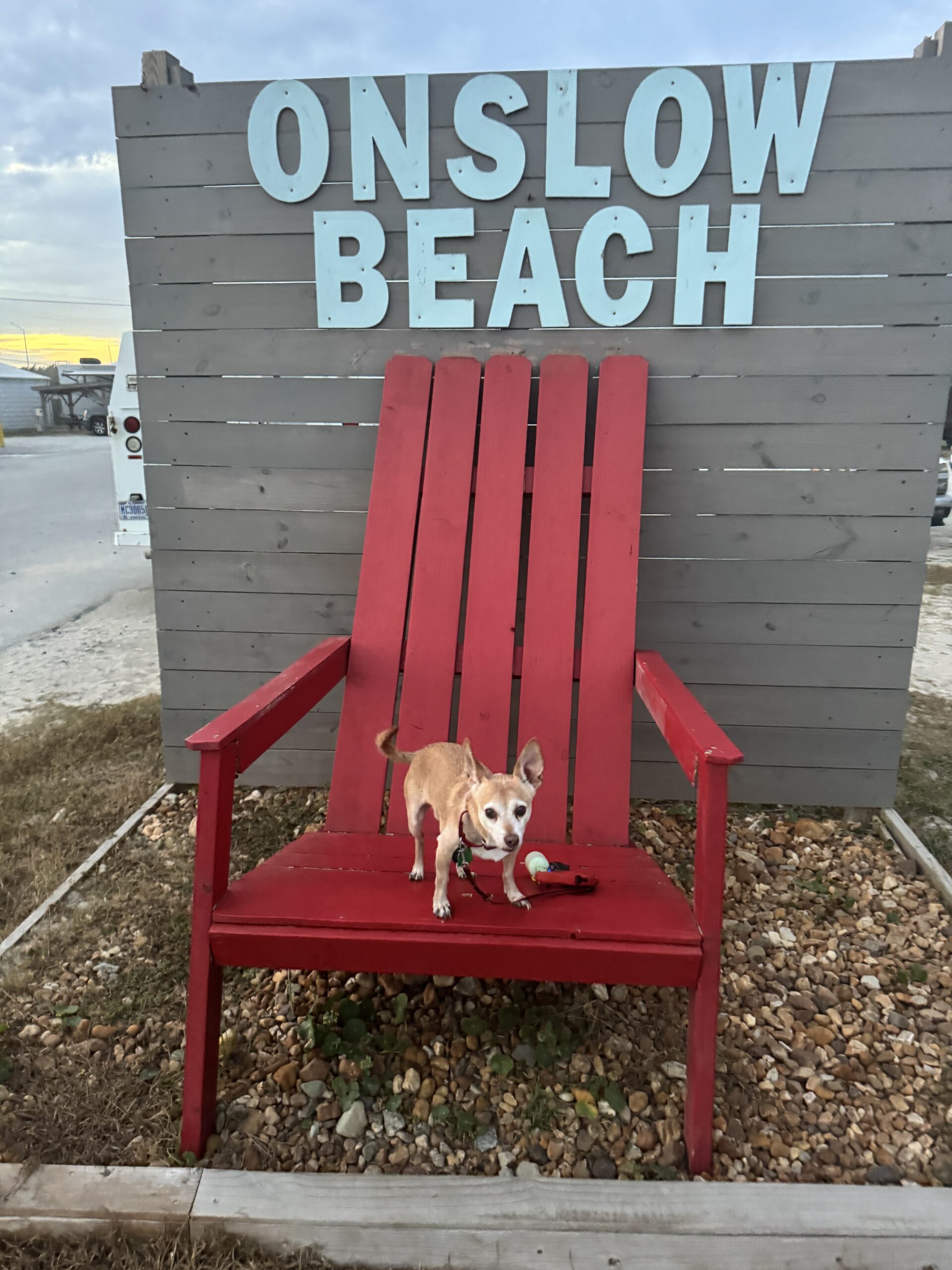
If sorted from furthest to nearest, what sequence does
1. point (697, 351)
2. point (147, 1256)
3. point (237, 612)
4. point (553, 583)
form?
1. point (237, 612)
2. point (697, 351)
3. point (553, 583)
4. point (147, 1256)

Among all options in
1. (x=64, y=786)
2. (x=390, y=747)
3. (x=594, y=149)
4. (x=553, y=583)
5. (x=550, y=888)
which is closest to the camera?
(x=550, y=888)

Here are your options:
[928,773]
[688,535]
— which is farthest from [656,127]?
[928,773]

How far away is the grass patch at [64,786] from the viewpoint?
2520 millimetres

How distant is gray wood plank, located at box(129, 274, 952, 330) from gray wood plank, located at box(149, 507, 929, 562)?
637 mm

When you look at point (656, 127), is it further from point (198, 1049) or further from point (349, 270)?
point (198, 1049)

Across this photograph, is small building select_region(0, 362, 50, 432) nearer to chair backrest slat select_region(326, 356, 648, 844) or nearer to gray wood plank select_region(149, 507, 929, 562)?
gray wood plank select_region(149, 507, 929, 562)

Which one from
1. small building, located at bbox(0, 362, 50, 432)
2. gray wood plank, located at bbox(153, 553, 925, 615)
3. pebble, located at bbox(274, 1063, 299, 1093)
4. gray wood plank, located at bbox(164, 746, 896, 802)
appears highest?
small building, located at bbox(0, 362, 50, 432)

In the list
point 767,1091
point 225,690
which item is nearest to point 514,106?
point 225,690

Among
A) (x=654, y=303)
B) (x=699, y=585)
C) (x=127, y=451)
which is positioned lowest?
(x=699, y=585)

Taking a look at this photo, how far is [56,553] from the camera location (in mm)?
8156

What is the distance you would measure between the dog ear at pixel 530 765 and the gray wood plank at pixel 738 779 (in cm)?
149

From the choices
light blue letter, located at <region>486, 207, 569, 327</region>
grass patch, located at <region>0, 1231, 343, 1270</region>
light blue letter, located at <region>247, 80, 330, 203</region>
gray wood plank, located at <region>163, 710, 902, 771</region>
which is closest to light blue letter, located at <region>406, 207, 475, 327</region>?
light blue letter, located at <region>486, 207, 569, 327</region>

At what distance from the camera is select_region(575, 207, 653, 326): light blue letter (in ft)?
8.00

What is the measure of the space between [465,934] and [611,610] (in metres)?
1.07
